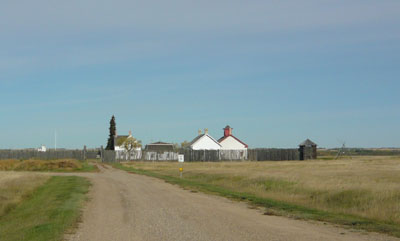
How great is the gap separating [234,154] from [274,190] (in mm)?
60737

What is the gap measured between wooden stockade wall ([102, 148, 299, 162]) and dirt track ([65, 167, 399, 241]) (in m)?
61.4

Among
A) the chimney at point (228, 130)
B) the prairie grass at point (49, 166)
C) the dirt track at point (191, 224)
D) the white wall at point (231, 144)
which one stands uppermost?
the chimney at point (228, 130)

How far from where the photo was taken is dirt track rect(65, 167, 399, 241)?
12.1 meters

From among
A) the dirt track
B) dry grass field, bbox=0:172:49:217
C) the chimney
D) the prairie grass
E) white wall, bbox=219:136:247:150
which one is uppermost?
the chimney

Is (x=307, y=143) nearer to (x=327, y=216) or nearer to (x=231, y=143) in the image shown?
(x=231, y=143)

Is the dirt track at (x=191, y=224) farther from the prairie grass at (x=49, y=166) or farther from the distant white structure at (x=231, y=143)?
the distant white structure at (x=231, y=143)

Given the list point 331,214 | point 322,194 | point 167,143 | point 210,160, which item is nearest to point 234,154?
point 210,160

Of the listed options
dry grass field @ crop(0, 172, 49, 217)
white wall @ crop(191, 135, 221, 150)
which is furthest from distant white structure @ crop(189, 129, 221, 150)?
dry grass field @ crop(0, 172, 49, 217)

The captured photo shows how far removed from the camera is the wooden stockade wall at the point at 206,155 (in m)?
82.6

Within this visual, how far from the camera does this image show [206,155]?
83.5 meters

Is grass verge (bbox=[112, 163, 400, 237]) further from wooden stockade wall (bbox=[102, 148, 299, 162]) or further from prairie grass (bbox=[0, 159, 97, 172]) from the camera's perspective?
wooden stockade wall (bbox=[102, 148, 299, 162])

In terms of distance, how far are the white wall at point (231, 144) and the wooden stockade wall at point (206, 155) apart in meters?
9.85

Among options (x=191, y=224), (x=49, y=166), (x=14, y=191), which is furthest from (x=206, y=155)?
(x=191, y=224)

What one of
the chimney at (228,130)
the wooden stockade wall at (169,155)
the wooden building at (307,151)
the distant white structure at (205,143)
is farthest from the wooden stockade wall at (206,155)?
the chimney at (228,130)
